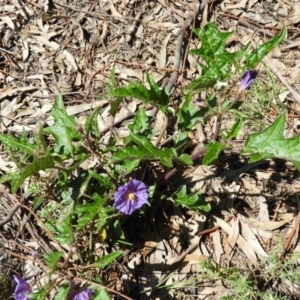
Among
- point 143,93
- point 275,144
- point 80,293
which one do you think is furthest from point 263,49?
point 80,293

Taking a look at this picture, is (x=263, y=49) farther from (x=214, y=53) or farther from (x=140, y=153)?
(x=140, y=153)

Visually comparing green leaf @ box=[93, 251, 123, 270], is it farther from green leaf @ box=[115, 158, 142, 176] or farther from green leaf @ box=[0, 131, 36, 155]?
green leaf @ box=[0, 131, 36, 155]

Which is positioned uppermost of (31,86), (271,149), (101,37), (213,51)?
(213,51)

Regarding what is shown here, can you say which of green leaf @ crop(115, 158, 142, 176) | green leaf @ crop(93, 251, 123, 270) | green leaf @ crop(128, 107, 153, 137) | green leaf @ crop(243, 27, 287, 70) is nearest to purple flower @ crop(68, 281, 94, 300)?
green leaf @ crop(93, 251, 123, 270)

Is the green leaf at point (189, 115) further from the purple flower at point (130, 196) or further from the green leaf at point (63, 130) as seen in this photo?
the green leaf at point (63, 130)

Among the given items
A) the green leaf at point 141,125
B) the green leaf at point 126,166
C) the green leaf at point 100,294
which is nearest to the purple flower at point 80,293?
the green leaf at point 100,294

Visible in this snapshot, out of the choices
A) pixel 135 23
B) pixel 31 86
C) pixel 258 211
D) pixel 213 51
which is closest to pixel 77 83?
pixel 31 86

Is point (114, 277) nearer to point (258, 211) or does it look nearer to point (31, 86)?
point (258, 211)
